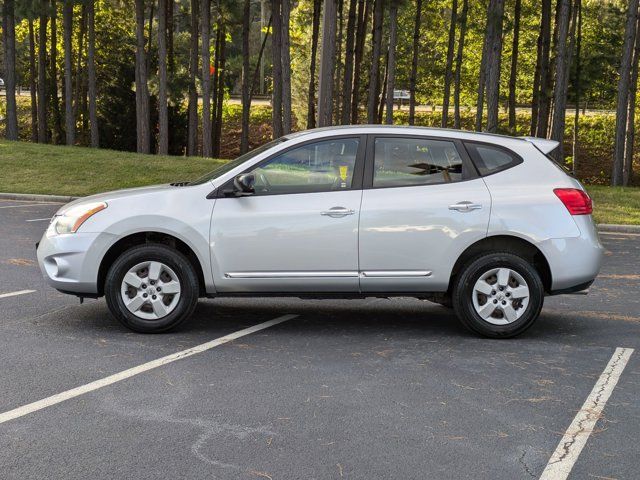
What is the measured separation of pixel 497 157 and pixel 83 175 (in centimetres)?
1906

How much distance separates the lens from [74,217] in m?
7.24

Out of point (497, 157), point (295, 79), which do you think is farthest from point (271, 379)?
point (295, 79)

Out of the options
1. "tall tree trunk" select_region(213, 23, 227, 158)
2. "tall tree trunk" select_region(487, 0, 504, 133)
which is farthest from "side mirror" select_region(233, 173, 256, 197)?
"tall tree trunk" select_region(213, 23, 227, 158)

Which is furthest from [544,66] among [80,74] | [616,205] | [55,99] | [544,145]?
[544,145]

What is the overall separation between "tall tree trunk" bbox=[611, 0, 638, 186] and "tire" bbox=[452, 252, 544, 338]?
2321 centimetres

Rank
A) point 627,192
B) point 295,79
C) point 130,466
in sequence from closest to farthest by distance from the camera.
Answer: point 130,466 → point 627,192 → point 295,79

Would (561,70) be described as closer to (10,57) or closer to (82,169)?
(82,169)

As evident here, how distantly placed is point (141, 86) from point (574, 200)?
27.8 meters

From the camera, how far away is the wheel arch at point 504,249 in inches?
286

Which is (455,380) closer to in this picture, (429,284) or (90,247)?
(429,284)

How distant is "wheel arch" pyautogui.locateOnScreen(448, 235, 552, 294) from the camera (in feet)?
23.8

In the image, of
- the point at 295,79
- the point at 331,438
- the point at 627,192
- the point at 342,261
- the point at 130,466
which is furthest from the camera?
the point at 295,79

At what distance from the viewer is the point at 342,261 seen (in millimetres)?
7102

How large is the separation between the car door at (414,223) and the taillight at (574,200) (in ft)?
2.11
